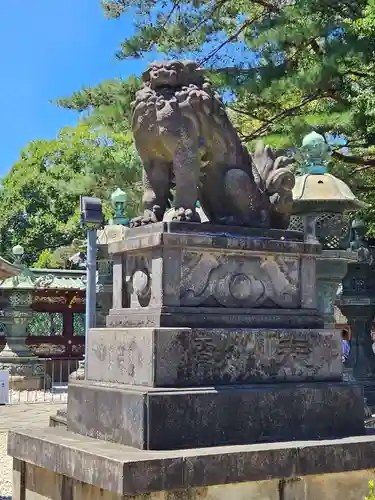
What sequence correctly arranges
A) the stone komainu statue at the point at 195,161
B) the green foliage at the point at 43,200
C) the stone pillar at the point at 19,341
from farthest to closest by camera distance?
the green foliage at the point at 43,200, the stone pillar at the point at 19,341, the stone komainu statue at the point at 195,161

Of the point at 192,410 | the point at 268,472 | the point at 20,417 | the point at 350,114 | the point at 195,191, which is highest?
the point at 350,114

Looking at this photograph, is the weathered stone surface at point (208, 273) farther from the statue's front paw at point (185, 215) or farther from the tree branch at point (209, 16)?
the tree branch at point (209, 16)

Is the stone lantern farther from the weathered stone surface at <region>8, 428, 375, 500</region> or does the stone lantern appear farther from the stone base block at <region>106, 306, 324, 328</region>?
the weathered stone surface at <region>8, 428, 375, 500</region>

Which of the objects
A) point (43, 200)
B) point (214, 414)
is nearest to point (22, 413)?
point (214, 414)

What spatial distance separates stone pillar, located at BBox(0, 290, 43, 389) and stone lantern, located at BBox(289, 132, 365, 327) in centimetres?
1345

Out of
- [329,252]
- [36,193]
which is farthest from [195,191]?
[36,193]

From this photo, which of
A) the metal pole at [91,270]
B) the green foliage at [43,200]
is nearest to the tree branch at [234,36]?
the metal pole at [91,270]

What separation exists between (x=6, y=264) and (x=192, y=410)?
12.2m

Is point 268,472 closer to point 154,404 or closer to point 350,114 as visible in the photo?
point 154,404

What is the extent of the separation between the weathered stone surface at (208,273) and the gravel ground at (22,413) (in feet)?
10.8

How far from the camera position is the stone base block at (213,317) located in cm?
468

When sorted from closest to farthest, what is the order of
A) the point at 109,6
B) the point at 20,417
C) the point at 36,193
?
the point at 20,417 < the point at 109,6 < the point at 36,193

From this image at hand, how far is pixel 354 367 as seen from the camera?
12.0m

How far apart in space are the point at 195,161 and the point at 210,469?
2.06 meters
